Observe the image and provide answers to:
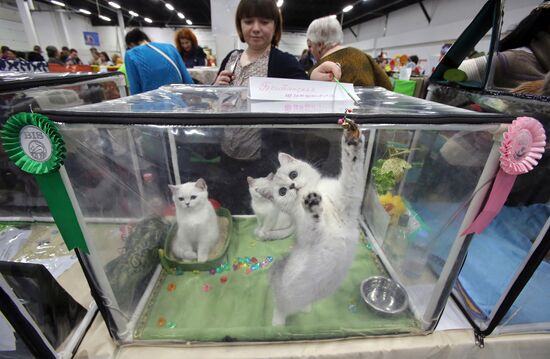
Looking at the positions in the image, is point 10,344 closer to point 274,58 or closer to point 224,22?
point 274,58

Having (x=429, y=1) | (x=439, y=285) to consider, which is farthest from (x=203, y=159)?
(x=429, y=1)

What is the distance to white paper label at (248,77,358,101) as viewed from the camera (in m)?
0.65

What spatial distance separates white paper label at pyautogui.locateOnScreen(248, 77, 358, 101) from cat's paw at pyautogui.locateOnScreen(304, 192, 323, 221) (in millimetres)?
242

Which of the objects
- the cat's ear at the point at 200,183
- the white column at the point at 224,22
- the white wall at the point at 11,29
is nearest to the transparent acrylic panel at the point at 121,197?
the cat's ear at the point at 200,183

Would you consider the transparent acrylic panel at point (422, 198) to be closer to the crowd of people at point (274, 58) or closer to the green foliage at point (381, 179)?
the green foliage at point (381, 179)

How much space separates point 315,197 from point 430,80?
98cm

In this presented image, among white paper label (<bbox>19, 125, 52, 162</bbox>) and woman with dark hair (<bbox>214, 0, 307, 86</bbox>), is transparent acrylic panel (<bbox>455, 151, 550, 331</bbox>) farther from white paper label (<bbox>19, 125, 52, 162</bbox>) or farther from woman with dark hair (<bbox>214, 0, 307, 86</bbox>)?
white paper label (<bbox>19, 125, 52, 162</bbox>)

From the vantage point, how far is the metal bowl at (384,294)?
0.86 meters

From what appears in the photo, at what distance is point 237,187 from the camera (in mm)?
833

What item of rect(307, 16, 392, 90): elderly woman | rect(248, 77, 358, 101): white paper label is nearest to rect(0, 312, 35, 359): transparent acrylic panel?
rect(248, 77, 358, 101): white paper label

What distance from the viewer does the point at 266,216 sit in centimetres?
96

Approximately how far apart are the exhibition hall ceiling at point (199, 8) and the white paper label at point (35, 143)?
8292 mm

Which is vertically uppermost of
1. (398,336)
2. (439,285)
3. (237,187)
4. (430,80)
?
(430,80)

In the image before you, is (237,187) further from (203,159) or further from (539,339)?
(539,339)
